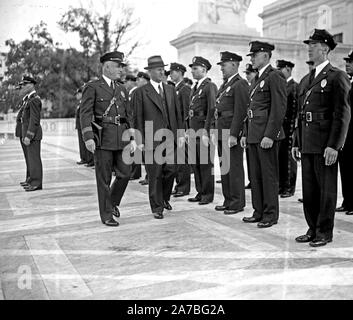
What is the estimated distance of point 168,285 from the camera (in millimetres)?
3734

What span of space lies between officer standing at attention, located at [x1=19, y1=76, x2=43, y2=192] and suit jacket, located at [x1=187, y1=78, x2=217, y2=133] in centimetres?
294

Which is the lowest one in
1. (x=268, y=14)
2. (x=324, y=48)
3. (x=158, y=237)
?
(x=158, y=237)

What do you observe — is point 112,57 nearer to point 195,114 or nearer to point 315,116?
point 195,114

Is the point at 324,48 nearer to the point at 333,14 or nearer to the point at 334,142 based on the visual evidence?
the point at 334,142

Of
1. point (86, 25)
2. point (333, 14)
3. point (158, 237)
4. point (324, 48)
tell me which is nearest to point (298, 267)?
point (158, 237)

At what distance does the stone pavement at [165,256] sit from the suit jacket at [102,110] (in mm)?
1033

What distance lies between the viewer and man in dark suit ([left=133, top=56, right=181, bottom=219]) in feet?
20.9

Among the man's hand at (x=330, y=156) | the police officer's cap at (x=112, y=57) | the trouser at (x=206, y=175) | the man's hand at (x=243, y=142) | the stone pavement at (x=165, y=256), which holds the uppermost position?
the police officer's cap at (x=112, y=57)

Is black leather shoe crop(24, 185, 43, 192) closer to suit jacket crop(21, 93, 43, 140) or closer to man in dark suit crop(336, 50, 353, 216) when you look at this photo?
suit jacket crop(21, 93, 43, 140)

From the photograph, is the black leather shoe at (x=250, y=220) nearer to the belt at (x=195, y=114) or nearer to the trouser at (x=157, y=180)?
the trouser at (x=157, y=180)

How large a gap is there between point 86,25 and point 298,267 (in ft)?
81.1

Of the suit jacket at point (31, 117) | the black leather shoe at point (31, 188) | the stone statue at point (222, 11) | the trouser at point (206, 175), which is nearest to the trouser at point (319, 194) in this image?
the trouser at point (206, 175)

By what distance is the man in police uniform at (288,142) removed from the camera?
25.8 ft

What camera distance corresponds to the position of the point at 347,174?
6.73 meters
